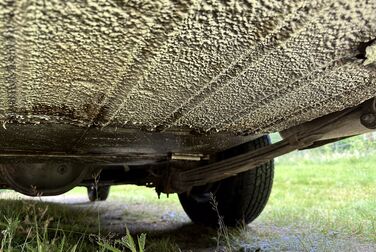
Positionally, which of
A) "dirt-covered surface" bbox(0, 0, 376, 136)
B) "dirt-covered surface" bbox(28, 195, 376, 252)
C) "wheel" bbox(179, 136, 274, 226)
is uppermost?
"dirt-covered surface" bbox(0, 0, 376, 136)

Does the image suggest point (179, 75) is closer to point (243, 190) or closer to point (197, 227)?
point (243, 190)

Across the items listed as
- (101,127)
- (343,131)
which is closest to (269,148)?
(343,131)

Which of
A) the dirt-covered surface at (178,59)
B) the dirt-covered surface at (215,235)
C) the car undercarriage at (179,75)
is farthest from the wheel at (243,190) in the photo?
the dirt-covered surface at (178,59)

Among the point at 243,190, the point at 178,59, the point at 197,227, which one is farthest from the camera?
the point at 197,227

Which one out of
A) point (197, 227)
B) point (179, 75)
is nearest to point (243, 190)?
point (197, 227)

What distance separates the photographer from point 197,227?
2201 mm

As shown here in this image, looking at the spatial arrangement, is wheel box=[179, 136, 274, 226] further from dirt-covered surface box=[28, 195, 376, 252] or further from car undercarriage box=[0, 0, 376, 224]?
car undercarriage box=[0, 0, 376, 224]

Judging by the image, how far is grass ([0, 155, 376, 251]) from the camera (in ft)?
4.53

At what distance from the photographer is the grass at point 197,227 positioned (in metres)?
1.38

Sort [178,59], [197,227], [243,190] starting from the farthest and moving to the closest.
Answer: [197,227]
[243,190]
[178,59]

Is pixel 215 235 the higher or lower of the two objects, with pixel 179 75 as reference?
lower

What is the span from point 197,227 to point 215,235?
0.25 metres

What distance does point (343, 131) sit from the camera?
3.90 ft

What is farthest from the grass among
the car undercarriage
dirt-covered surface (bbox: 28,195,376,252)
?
the car undercarriage
